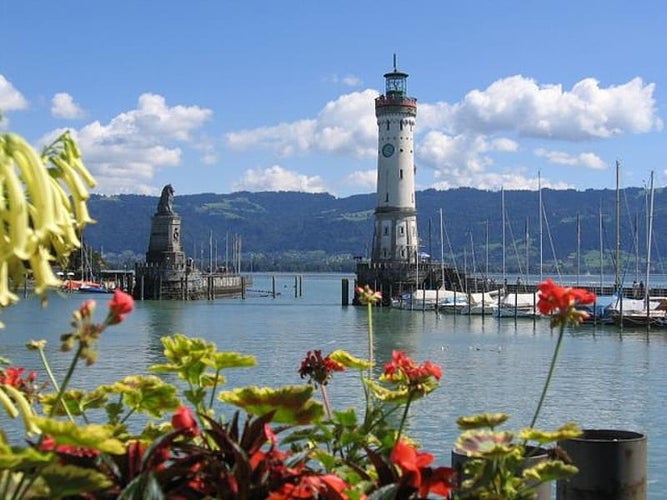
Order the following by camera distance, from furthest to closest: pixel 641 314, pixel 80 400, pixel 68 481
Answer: pixel 641 314 < pixel 80 400 < pixel 68 481

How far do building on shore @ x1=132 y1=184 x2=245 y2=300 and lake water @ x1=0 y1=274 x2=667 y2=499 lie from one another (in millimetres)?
23950

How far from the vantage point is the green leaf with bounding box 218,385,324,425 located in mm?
4523

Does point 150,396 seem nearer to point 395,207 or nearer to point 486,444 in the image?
point 486,444

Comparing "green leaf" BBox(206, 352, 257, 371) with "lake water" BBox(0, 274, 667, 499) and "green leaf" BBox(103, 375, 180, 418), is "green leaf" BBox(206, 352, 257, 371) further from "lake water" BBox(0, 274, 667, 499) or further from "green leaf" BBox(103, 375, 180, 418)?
"lake water" BBox(0, 274, 667, 499)

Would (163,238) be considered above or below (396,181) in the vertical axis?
below

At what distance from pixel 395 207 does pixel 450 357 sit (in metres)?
52.6

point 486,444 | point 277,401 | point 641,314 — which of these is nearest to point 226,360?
point 277,401

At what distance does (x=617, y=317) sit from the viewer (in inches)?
2800

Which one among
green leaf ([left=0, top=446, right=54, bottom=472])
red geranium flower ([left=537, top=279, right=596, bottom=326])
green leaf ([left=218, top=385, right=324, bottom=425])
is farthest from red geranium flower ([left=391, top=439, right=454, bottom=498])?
green leaf ([left=0, top=446, right=54, bottom=472])

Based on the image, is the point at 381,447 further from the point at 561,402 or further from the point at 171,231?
the point at 171,231

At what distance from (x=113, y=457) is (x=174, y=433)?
0.32 meters

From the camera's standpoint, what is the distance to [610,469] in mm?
5395

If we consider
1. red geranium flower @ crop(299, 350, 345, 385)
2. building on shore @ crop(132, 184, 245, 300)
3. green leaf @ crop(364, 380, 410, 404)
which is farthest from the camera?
building on shore @ crop(132, 184, 245, 300)

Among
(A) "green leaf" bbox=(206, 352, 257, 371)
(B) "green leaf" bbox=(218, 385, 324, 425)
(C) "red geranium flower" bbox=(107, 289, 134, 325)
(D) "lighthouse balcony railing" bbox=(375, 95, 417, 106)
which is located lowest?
(B) "green leaf" bbox=(218, 385, 324, 425)
